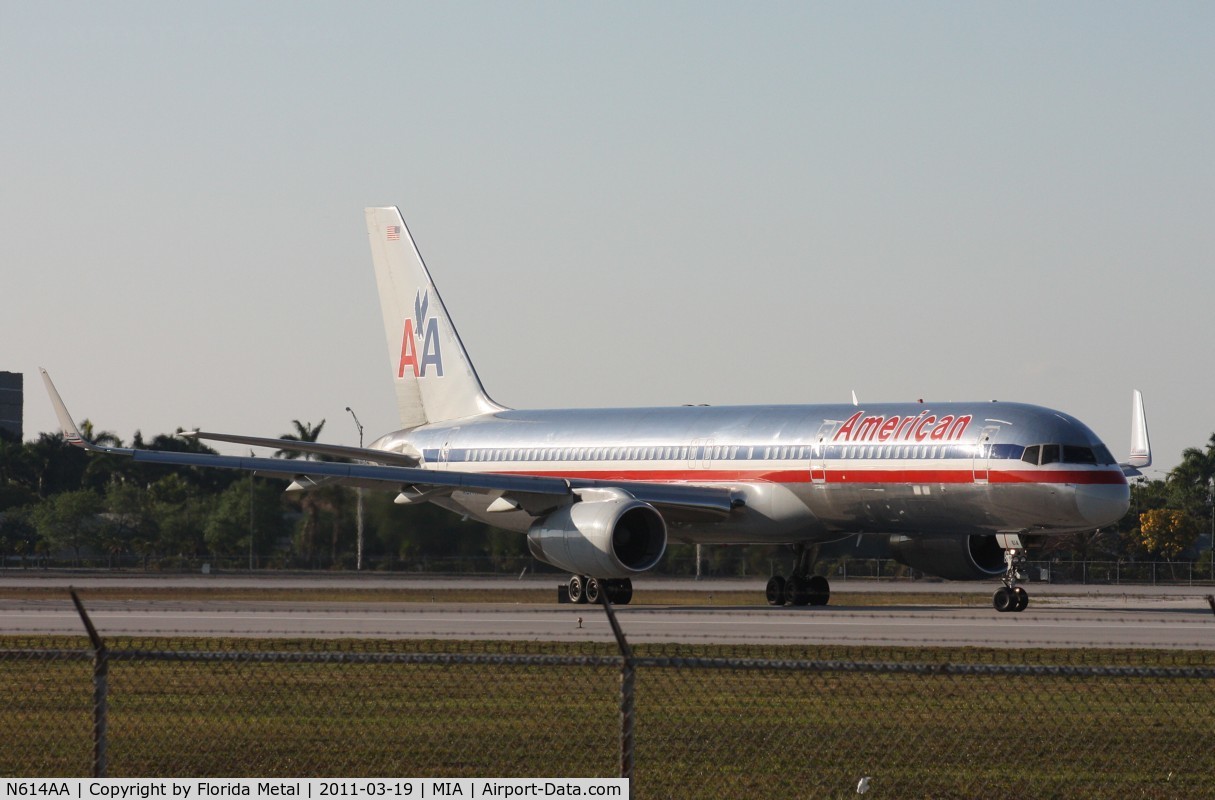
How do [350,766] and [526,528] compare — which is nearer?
Result: [350,766]

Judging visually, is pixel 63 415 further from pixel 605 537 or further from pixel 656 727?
pixel 656 727

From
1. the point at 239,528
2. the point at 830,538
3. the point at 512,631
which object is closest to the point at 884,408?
the point at 830,538

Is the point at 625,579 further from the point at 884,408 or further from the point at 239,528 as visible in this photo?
the point at 239,528

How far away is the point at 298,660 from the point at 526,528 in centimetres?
3173

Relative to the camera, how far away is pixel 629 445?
138ft

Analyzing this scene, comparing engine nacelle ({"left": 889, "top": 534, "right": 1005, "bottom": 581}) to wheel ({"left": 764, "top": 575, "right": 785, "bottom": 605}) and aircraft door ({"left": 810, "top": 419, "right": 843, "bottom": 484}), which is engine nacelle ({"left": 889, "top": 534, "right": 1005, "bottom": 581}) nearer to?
aircraft door ({"left": 810, "top": 419, "right": 843, "bottom": 484})

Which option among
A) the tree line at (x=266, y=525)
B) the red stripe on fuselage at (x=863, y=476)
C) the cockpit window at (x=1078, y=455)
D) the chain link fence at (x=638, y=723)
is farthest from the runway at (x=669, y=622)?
the tree line at (x=266, y=525)

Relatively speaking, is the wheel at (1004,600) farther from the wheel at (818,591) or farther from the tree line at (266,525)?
the tree line at (266,525)

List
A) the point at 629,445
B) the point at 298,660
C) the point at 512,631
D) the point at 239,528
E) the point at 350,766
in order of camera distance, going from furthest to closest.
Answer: the point at 239,528 < the point at 629,445 < the point at 512,631 < the point at 350,766 < the point at 298,660

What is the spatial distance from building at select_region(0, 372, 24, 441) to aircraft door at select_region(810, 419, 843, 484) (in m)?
101

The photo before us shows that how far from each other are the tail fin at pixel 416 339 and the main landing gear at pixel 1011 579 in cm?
1666

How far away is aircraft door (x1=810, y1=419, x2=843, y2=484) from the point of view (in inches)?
1478

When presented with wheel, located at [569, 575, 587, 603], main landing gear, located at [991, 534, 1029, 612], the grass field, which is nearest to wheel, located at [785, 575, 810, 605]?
wheel, located at [569, 575, 587, 603]

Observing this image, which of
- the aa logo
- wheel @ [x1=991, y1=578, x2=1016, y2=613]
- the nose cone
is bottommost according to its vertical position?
wheel @ [x1=991, y1=578, x2=1016, y2=613]
